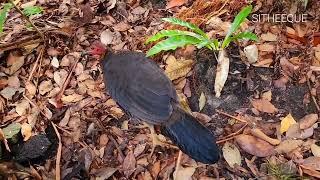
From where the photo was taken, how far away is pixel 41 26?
13.7 ft

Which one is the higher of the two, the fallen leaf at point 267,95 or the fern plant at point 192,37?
the fern plant at point 192,37

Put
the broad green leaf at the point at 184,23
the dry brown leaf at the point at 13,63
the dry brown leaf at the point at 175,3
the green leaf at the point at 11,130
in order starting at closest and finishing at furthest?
the broad green leaf at the point at 184,23, the green leaf at the point at 11,130, the dry brown leaf at the point at 13,63, the dry brown leaf at the point at 175,3

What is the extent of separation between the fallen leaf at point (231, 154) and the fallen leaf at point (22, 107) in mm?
1695

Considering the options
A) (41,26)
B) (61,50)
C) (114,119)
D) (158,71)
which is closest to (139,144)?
(114,119)

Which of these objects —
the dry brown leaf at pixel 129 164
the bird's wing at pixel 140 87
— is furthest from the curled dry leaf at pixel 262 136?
the dry brown leaf at pixel 129 164

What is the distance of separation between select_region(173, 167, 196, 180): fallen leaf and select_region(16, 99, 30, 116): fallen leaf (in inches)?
55.5

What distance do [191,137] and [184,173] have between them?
360 mm

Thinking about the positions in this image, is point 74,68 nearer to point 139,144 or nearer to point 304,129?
point 139,144

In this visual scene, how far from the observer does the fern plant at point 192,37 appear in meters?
3.31

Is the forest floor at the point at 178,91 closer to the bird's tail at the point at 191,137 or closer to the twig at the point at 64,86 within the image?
the twig at the point at 64,86

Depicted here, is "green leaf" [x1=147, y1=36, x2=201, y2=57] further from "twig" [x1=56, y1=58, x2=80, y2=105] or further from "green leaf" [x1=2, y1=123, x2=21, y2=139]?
"green leaf" [x1=2, y1=123, x2=21, y2=139]

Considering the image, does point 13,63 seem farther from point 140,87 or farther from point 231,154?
point 231,154

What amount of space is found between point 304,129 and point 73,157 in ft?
5.84

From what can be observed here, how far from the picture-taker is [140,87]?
3.12 meters
